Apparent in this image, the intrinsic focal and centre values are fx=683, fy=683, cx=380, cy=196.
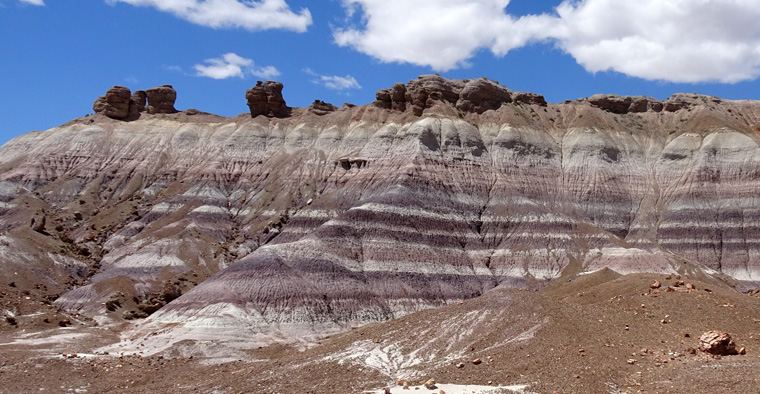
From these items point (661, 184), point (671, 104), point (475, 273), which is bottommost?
point (475, 273)

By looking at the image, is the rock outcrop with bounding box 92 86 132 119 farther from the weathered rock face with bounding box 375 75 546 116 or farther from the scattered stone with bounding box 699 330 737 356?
the scattered stone with bounding box 699 330 737 356

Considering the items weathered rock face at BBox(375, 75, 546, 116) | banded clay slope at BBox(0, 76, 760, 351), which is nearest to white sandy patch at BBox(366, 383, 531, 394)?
banded clay slope at BBox(0, 76, 760, 351)

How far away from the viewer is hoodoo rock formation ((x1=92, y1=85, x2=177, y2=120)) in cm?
11150

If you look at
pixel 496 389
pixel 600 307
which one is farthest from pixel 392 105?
pixel 496 389

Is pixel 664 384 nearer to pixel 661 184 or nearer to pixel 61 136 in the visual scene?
pixel 661 184

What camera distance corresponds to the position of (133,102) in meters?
114

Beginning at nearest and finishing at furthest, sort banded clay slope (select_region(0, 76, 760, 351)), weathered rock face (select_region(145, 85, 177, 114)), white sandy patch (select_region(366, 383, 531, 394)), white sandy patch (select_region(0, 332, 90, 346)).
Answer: white sandy patch (select_region(366, 383, 531, 394)), white sandy patch (select_region(0, 332, 90, 346)), banded clay slope (select_region(0, 76, 760, 351)), weathered rock face (select_region(145, 85, 177, 114))

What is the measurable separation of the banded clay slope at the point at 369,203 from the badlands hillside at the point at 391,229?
29 centimetres

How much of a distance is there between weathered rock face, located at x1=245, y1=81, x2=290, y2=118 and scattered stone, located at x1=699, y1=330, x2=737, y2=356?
89194mm

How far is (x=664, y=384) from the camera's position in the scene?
78.7 ft

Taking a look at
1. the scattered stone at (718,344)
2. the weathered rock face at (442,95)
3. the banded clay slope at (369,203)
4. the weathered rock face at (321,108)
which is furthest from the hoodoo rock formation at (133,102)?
the scattered stone at (718,344)

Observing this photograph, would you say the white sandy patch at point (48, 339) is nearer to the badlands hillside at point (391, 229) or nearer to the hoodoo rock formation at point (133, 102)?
the badlands hillside at point (391, 229)

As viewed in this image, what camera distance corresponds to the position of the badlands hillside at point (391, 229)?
3134 cm

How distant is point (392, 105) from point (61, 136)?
1984 inches
